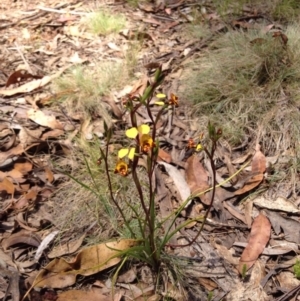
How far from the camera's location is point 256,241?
2246 mm

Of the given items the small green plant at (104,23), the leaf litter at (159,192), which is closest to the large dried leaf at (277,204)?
the leaf litter at (159,192)

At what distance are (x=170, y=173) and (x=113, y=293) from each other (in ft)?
2.53

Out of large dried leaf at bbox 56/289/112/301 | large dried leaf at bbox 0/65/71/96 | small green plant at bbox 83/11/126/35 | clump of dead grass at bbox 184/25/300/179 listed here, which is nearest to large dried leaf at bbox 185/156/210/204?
clump of dead grass at bbox 184/25/300/179

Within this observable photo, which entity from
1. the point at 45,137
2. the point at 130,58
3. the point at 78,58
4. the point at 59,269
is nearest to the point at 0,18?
the point at 78,58

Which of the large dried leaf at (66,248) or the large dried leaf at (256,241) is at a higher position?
the large dried leaf at (66,248)

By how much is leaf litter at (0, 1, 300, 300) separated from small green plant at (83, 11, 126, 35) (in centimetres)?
10

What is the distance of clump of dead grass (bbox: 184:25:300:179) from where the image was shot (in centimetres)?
273

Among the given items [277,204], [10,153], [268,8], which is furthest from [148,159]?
[268,8]

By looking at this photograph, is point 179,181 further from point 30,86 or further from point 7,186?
point 30,86

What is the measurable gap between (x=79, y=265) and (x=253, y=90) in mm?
1496

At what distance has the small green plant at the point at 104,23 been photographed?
149 inches

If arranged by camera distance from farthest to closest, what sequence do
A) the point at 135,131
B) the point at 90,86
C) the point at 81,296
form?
the point at 90,86
the point at 81,296
the point at 135,131

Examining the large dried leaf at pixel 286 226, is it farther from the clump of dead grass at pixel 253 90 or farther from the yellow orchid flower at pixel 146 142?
the yellow orchid flower at pixel 146 142

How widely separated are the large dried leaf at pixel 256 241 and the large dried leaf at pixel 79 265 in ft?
1.62
